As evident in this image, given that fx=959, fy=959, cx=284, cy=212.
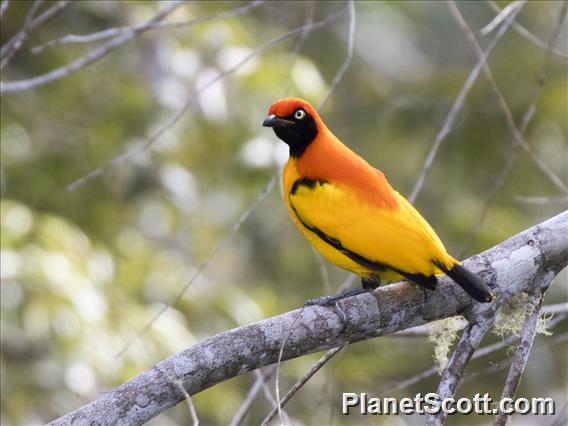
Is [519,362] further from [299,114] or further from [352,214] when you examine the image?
[299,114]

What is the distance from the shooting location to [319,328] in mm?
3447

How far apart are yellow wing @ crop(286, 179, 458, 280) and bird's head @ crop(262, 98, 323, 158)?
0.27 metres

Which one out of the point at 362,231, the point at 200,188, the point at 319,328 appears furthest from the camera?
the point at 200,188

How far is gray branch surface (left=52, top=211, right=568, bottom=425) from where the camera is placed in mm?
3104

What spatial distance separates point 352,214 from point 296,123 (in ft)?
1.93

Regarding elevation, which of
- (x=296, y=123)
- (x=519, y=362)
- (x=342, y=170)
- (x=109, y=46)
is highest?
(x=109, y=46)

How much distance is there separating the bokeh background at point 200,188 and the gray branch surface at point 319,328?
1.74 metres

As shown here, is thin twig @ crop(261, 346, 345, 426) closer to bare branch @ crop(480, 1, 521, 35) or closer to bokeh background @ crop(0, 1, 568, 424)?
bare branch @ crop(480, 1, 521, 35)

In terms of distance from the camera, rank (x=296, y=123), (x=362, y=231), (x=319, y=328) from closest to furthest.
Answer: (x=319, y=328) → (x=362, y=231) → (x=296, y=123)

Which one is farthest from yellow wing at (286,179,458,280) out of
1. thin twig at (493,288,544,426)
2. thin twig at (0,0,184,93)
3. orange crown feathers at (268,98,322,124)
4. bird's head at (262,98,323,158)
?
thin twig at (0,0,184,93)

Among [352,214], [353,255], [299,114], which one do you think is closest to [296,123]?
[299,114]

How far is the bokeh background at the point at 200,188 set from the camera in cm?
595

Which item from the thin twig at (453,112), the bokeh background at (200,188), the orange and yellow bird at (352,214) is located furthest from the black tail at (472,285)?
the bokeh background at (200,188)

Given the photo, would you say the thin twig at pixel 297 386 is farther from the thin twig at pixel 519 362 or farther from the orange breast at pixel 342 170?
the orange breast at pixel 342 170
